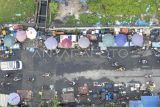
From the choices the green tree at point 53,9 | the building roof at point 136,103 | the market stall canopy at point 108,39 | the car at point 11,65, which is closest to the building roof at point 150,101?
the building roof at point 136,103

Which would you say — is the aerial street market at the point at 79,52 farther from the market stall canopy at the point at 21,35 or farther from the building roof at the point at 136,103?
the building roof at the point at 136,103

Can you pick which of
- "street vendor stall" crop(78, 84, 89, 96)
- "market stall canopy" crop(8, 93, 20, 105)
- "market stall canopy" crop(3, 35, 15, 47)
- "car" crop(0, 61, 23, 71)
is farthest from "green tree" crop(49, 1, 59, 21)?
"market stall canopy" crop(8, 93, 20, 105)

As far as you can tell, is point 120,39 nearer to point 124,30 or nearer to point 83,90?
point 124,30

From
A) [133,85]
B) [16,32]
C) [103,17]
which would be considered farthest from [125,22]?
[16,32]

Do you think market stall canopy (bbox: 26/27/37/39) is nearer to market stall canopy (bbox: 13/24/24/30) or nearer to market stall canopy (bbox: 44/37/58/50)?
market stall canopy (bbox: 13/24/24/30)

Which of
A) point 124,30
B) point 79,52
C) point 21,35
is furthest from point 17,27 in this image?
point 124,30

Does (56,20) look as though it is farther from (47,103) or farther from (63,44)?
(47,103)
